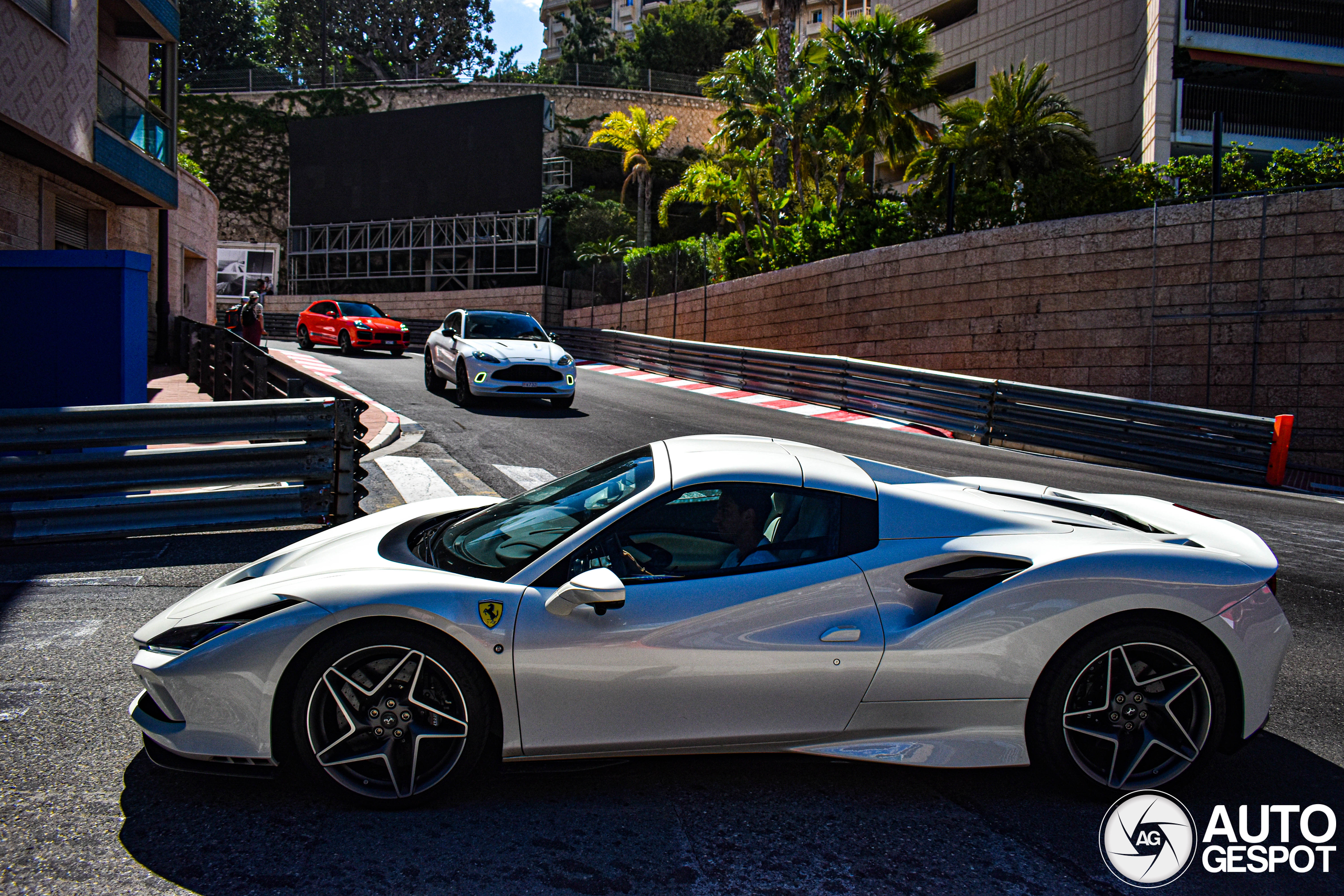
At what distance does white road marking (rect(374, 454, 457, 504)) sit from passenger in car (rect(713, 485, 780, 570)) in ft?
16.1

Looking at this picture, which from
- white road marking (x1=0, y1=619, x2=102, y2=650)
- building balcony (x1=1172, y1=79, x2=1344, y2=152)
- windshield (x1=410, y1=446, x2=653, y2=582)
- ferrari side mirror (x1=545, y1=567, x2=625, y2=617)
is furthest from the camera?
building balcony (x1=1172, y1=79, x2=1344, y2=152)

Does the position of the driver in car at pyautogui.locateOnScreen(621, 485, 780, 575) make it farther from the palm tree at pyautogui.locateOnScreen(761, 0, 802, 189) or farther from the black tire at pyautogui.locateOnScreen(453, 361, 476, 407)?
the palm tree at pyautogui.locateOnScreen(761, 0, 802, 189)

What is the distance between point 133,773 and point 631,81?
58.1m

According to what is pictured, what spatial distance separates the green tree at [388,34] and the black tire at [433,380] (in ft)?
182

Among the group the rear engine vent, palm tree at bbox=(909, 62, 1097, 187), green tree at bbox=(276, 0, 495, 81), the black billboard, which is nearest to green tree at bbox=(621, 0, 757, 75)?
green tree at bbox=(276, 0, 495, 81)

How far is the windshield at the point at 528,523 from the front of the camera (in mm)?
3529

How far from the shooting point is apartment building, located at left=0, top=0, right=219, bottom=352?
1271 cm

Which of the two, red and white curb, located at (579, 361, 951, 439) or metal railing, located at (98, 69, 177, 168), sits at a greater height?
metal railing, located at (98, 69, 177, 168)

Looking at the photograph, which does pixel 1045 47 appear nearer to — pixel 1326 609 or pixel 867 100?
pixel 867 100

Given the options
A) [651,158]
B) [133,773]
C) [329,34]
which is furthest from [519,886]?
[329,34]

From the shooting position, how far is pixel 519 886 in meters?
2.79

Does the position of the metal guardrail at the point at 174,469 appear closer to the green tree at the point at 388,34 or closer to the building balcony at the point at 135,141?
the building balcony at the point at 135,141

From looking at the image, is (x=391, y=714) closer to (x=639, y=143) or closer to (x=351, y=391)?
(x=351, y=391)

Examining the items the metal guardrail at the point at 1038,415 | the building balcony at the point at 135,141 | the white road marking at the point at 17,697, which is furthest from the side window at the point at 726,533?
the building balcony at the point at 135,141
